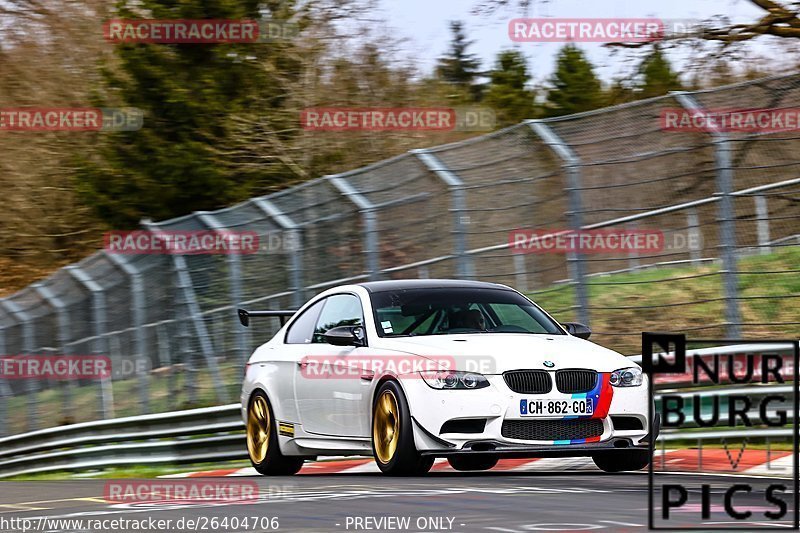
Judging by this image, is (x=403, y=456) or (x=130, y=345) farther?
(x=130, y=345)

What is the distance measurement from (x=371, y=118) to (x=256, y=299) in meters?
13.3

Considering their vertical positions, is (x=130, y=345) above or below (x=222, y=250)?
below

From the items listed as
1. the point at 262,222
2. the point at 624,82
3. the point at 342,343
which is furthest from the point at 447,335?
the point at 624,82

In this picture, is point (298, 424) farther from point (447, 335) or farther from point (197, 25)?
point (197, 25)

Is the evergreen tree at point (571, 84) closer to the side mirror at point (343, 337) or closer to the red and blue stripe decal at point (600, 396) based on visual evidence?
the side mirror at point (343, 337)

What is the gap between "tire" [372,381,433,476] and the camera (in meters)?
9.65

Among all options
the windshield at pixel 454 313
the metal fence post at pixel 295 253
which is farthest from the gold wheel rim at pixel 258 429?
the metal fence post at pixel 295 253

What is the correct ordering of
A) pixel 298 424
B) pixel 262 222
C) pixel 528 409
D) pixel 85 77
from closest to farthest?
pixel 528 409, pixel 298 424, pixel 262 222, pixel 85 77

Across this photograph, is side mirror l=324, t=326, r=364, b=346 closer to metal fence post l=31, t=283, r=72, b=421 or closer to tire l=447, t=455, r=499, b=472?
tire l=447, t=455, r=499, b=472

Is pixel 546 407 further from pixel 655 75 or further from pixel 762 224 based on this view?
pixel 655 75

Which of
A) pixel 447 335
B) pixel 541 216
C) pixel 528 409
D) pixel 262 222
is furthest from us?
pixel 262 222

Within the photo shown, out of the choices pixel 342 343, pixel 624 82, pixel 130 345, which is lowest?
pixel 130 345

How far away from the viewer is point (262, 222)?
1645cm

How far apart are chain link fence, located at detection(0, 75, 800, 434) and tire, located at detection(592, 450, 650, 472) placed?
1663mm
